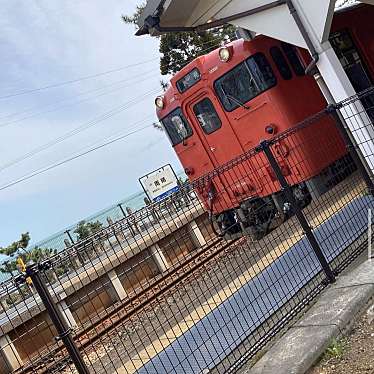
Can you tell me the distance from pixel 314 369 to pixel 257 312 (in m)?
1.62

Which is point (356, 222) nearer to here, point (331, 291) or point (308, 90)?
point (331, 291)

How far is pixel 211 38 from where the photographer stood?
24.7 meters

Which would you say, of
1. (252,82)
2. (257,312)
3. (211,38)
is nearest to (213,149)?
(252,82)

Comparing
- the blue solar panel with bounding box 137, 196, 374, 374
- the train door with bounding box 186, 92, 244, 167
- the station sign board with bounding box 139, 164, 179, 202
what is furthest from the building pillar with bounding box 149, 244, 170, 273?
the station sign board with bounding box 139, 164, 179, 202

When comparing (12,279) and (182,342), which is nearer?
(12,279)

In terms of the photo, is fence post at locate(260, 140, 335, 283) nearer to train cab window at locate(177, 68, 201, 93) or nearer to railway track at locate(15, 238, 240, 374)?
railway track at locate(15, 238, 240, 374)

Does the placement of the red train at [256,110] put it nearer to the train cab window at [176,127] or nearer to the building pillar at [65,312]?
the train cab window at [176,127]

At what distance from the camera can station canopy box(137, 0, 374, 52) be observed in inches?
263

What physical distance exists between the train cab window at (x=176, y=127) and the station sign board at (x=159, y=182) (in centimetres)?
780

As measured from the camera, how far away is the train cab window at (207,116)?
31.0 feet

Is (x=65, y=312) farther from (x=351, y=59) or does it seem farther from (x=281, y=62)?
(x=351, y=59)

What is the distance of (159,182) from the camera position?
1908 cm

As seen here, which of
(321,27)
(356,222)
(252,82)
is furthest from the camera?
(252,82)

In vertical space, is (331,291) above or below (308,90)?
below
